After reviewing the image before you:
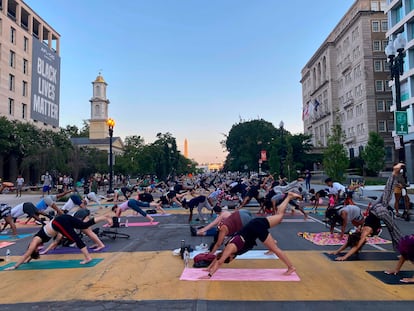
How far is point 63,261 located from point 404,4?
45075mm

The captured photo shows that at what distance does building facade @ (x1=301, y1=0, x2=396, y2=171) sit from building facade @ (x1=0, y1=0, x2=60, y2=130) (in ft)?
146

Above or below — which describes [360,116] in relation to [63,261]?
above

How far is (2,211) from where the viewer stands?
1160 cm

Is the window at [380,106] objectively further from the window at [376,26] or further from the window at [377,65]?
the window at [376,26]

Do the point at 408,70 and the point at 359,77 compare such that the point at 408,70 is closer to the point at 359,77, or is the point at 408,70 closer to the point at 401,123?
the point at 359,77

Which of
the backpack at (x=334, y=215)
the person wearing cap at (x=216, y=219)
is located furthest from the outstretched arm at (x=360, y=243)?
the person wearing cap at (x=216, y=219)

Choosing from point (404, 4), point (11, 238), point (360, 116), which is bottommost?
point (11, 238)

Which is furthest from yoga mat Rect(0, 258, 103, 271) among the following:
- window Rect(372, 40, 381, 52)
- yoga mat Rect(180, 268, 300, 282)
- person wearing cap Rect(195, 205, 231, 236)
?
window Rect(372, 40, 381, 52)

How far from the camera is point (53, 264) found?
7.87m

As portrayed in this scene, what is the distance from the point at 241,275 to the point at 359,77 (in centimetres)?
6361

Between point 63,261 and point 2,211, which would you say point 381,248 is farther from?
point 2,211

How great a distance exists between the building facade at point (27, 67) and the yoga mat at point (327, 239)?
48.4m

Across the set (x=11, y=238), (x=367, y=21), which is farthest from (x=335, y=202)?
(x=367, y=21)

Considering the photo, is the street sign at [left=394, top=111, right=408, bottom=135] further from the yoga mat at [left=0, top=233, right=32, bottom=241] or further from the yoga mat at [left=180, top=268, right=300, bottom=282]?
the yoga mat at [left=0, top=233, right=32, bottom=241]
